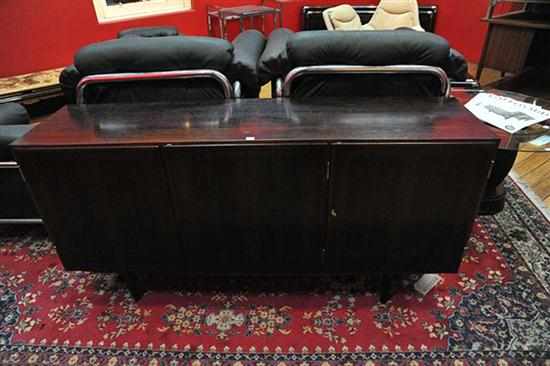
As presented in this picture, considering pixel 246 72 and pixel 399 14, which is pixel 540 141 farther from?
pixel 399 14

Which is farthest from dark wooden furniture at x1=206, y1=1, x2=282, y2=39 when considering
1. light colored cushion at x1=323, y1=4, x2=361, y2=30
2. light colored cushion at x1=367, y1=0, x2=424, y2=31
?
light colored cushion at x1=367, y1=0, x2=424, y2=31

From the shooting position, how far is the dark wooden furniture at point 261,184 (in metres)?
1.15

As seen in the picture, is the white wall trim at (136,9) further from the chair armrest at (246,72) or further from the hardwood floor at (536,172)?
the hardwood floor at (536,172)

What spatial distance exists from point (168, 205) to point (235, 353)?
606mm

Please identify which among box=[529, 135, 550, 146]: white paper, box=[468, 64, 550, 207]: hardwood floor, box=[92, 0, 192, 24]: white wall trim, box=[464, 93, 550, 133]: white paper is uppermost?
box=[92, 0, 192, 24]: white wall trim

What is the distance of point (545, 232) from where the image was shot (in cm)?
187

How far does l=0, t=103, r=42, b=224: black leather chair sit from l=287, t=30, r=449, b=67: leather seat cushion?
1266mm

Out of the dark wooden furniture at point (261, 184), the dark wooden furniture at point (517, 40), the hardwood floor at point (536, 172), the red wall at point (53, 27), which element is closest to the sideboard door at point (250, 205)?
the dark wooden furniture at point (261, 184)

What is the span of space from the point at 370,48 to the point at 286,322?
113cm

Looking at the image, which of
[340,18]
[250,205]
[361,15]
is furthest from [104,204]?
[361,15]

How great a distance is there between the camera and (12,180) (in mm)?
1716

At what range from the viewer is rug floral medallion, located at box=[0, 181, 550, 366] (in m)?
1.35

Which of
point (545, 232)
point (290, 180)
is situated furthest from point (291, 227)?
point (545, 232)

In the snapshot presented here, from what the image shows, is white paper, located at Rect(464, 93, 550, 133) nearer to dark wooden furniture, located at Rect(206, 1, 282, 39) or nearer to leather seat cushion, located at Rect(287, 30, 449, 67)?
leather seat cushion, located at Rect(287, 30, 449, 67)
